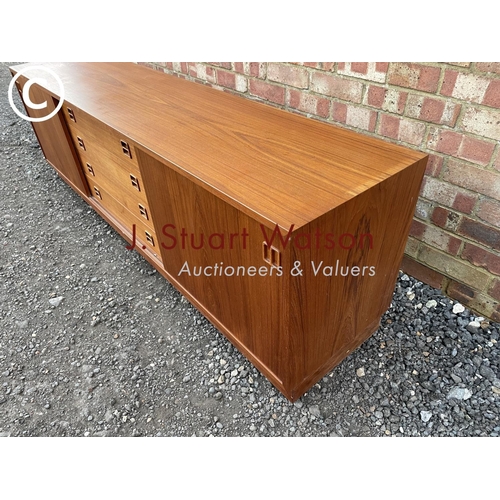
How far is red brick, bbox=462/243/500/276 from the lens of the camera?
1296mm

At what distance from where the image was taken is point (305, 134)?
48.2 inches

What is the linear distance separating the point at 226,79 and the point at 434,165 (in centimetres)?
101

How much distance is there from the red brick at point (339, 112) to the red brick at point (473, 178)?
1.36 ft

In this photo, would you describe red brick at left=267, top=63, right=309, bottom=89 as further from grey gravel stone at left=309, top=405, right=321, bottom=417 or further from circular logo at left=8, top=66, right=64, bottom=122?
grey gravel stone at left=309, top=405, right=321, bottom=417

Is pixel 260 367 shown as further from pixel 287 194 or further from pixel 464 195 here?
pixel 464 195

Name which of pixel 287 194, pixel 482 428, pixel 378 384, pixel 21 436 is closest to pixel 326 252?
pixel 287 194

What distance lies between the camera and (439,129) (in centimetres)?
122

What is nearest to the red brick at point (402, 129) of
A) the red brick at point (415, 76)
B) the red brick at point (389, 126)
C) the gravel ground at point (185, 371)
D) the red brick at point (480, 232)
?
the red brick at point (389, 126)

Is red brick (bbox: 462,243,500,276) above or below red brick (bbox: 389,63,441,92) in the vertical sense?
below

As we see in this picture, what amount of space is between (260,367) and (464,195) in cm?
89

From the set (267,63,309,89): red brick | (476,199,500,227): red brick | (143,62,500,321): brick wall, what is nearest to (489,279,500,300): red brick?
(143,62,500,321): brick wall

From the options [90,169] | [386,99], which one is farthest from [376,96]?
[90,169]

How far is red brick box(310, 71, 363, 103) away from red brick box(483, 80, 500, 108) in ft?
1.32

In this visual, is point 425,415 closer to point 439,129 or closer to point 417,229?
point 417,229
